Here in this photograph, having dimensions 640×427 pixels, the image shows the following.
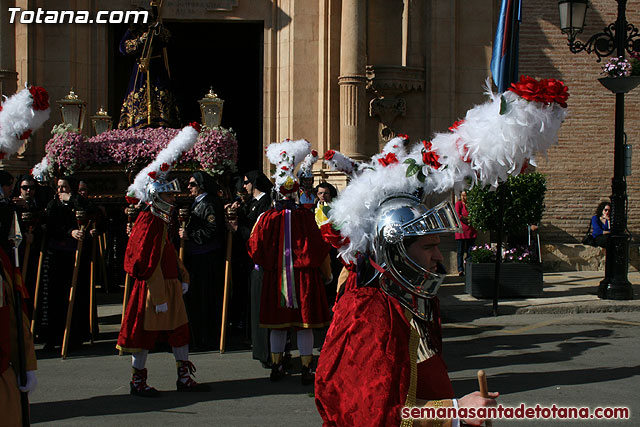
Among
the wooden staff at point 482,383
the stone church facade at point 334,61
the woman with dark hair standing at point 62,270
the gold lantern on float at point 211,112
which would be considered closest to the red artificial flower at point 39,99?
the wooden staff at point 482,383

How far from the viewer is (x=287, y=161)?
829 centimetres

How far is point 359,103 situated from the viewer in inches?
639

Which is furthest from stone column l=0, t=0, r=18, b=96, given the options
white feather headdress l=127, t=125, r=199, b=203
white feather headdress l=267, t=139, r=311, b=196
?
white feather headdress l=267, t=139, r=311, b=196

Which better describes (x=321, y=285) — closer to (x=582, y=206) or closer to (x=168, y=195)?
(x=168, y=195)

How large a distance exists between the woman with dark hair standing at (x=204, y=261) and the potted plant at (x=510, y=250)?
4994mm

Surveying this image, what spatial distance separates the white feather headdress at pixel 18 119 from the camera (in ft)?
15.1

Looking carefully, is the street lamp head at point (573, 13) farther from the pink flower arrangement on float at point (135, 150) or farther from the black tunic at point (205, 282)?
the black tunic at point (205, 282)

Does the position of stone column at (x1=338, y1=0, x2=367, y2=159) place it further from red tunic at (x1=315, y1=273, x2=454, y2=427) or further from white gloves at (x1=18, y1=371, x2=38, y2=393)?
red tunic at (x1=315, y1=273, x2=454, y2=427)

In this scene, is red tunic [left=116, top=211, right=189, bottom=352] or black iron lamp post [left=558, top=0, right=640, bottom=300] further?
black iron lamp post [left=558, top=0, right=640, bottom=300]

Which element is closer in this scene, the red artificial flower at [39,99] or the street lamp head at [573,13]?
the red artificial flower at [39,99]

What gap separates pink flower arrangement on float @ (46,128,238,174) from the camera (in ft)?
39.0

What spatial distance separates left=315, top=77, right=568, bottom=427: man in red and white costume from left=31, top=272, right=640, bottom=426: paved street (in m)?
3.43

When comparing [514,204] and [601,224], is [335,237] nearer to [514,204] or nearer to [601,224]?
[514,204]

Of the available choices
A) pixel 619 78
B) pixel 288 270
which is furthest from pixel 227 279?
pixel 619 78
